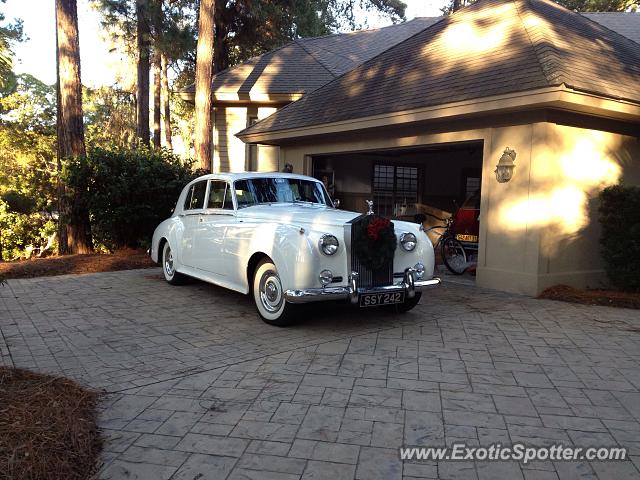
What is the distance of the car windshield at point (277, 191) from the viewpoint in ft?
22.4

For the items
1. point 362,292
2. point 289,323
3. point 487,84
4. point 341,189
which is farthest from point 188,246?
point 341,189

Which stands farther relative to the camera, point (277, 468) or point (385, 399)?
point (385, 399)

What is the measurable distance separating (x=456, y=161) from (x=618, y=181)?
290 inches

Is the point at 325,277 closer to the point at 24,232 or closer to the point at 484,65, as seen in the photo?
the point at 484,65

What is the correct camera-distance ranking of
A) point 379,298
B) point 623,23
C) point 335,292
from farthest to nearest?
point 623,23 → point 379,298 → point 335,292

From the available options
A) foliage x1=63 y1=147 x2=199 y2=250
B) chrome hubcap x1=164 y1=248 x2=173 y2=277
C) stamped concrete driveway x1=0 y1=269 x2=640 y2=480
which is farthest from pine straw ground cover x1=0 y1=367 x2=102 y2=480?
foliage x1=63 y1=147 x2=199 y2=250

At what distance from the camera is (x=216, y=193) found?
7.21 m

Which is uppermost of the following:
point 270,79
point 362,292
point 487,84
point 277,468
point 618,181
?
point 270,79

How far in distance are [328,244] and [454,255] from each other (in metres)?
5.23

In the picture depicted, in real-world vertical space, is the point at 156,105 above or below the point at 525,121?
above

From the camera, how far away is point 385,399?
12.8 ft

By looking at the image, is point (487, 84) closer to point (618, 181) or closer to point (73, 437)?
point (618, 181)

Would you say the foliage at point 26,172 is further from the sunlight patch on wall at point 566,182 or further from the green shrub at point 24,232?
the sunlight patch on wall at point 566,182

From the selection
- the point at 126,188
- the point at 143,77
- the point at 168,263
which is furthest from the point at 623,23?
the point at 143,77
